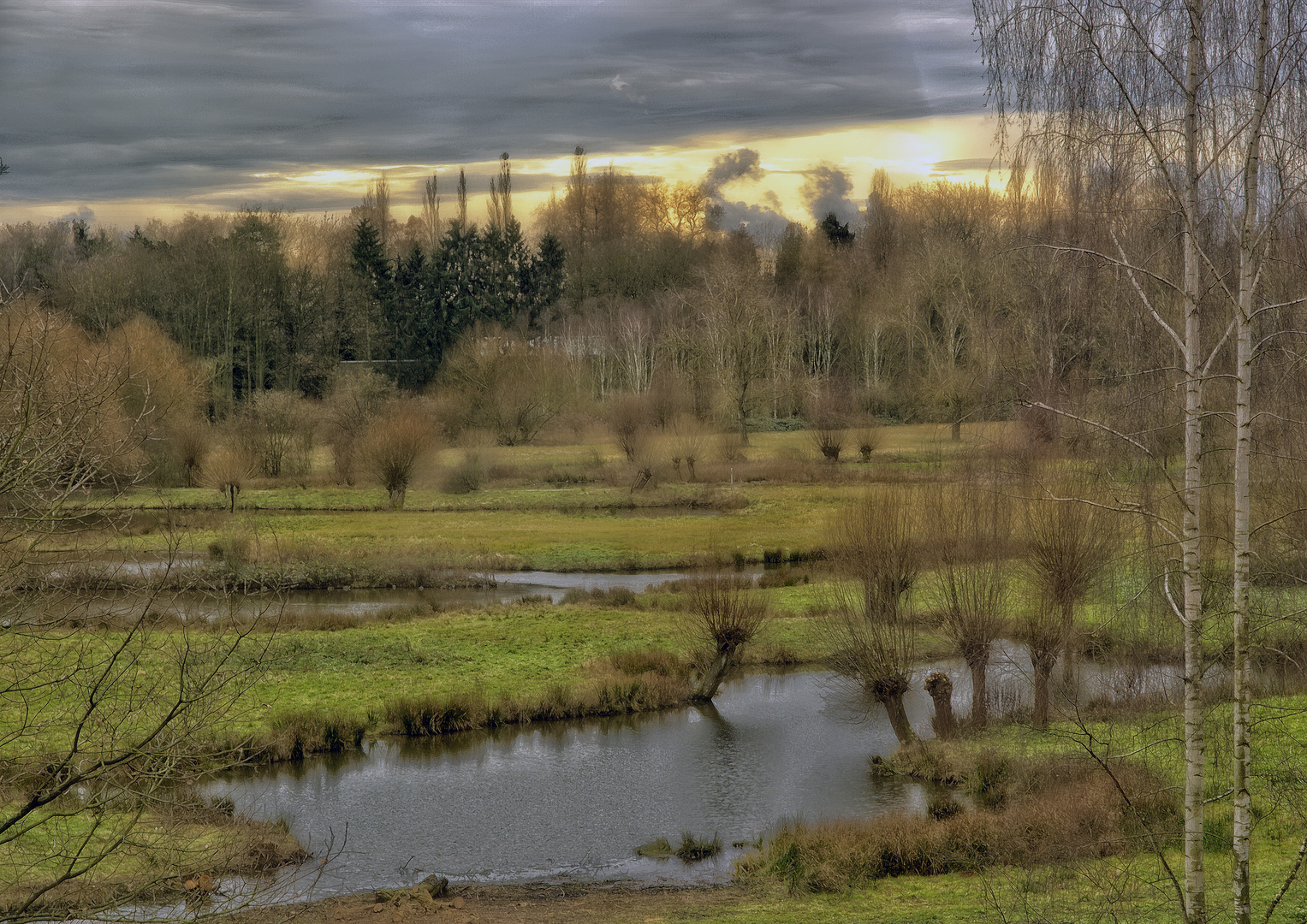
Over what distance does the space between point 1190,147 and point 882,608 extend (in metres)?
14.5

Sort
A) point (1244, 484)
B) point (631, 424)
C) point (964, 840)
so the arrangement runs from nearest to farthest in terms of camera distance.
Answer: point (1244, 484)
point (964, 840)
point (631, 424)

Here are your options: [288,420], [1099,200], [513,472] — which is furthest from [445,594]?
[1099,200]

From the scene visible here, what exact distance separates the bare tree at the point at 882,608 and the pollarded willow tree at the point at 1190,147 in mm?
11652

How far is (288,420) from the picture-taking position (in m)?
56.7

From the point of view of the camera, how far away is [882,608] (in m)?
20.6

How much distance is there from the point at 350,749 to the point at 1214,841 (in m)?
15.4

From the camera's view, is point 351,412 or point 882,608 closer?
point 882,608

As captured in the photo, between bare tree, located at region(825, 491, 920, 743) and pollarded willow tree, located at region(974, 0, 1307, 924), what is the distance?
11.7 m

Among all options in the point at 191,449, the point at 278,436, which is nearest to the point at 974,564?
the point at 278,436

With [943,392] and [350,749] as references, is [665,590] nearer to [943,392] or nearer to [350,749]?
[350,749]

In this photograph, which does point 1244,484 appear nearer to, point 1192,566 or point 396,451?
point 1192,566

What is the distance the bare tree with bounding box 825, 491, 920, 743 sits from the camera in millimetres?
20266

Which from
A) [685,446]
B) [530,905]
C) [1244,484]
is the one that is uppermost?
[1244,484]

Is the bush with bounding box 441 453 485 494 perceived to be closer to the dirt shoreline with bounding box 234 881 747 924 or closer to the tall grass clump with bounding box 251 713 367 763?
the tall grass clump with bounding box 251 713 367 763
